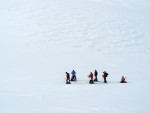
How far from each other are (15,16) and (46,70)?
1687cm

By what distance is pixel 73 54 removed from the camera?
27500mm

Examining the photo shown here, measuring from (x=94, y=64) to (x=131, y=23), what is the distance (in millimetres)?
15108

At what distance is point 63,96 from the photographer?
51.1ft

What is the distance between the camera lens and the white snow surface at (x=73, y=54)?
1477 cm

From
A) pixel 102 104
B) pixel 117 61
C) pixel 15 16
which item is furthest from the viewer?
pixel 15 16

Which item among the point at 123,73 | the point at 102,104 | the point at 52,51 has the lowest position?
the point at 102,104

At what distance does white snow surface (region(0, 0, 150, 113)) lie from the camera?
14766 millimetres

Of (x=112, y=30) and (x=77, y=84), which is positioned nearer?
(x=77, y=84)

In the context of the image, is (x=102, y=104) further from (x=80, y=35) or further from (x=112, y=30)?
(x=112, y=30)

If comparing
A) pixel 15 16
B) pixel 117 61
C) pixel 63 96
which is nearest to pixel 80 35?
pixel 117 61

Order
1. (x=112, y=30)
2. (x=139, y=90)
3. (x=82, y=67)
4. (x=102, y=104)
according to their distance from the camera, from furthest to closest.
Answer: (x=112, y=30), (x=82, y=67), (x=139, y=90), (x=102, y=104)

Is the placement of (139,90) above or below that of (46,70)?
below

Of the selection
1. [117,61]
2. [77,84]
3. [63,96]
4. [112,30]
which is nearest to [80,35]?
[112,30]

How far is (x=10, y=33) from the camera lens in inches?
1241
